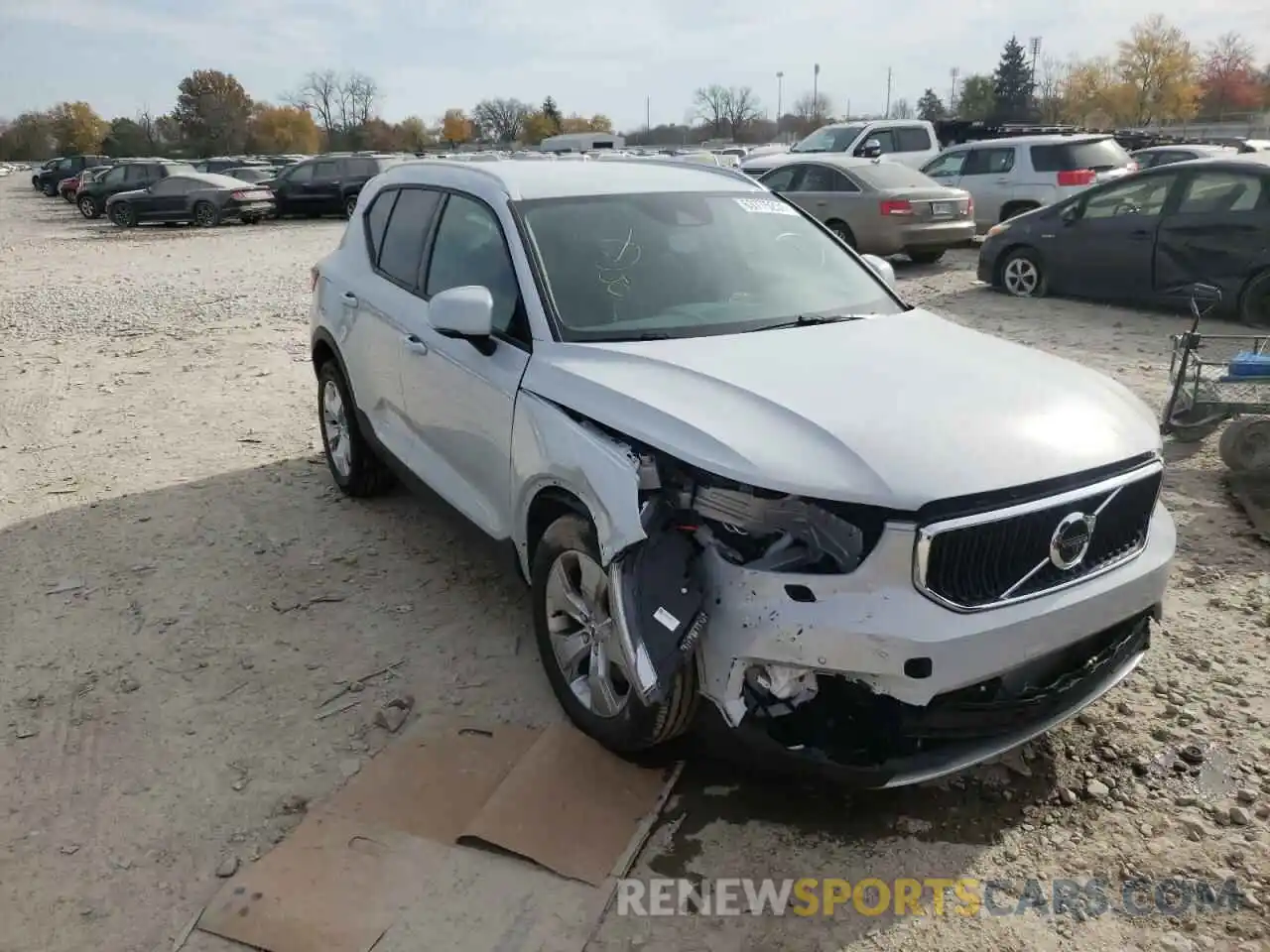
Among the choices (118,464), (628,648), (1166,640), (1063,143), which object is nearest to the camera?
(628,648)

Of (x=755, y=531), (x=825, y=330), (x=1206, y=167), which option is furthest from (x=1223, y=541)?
(x=1206, y=167)

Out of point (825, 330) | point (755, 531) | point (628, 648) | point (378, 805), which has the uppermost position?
point (825, 330)

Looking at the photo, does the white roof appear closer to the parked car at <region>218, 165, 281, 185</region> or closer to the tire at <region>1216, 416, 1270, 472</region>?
the tire at <region>1216, 416, 1270, 472</region>

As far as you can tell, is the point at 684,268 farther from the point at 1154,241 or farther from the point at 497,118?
the point at 497,118

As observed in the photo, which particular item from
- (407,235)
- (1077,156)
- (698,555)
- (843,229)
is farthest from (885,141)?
(698,555)

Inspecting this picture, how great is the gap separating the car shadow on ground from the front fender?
47 cm

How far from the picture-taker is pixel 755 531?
2.77m

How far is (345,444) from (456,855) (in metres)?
3.21

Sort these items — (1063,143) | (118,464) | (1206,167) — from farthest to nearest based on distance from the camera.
→ 1. (1063,143)
2. (1206,167)
3. (118,464)

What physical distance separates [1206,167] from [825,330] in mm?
7870

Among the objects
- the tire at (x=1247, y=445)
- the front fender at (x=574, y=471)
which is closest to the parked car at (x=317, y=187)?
the tire at (x=1247, y=445)

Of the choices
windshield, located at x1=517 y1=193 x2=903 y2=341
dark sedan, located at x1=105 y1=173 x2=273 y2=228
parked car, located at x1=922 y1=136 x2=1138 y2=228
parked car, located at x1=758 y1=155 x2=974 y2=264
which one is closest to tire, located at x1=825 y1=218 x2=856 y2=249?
parked car, located at x1=758 y1=155 x2=974 y2=264

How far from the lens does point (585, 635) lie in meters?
3.36

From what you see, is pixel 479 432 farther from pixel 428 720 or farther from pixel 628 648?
pixel 628 648
